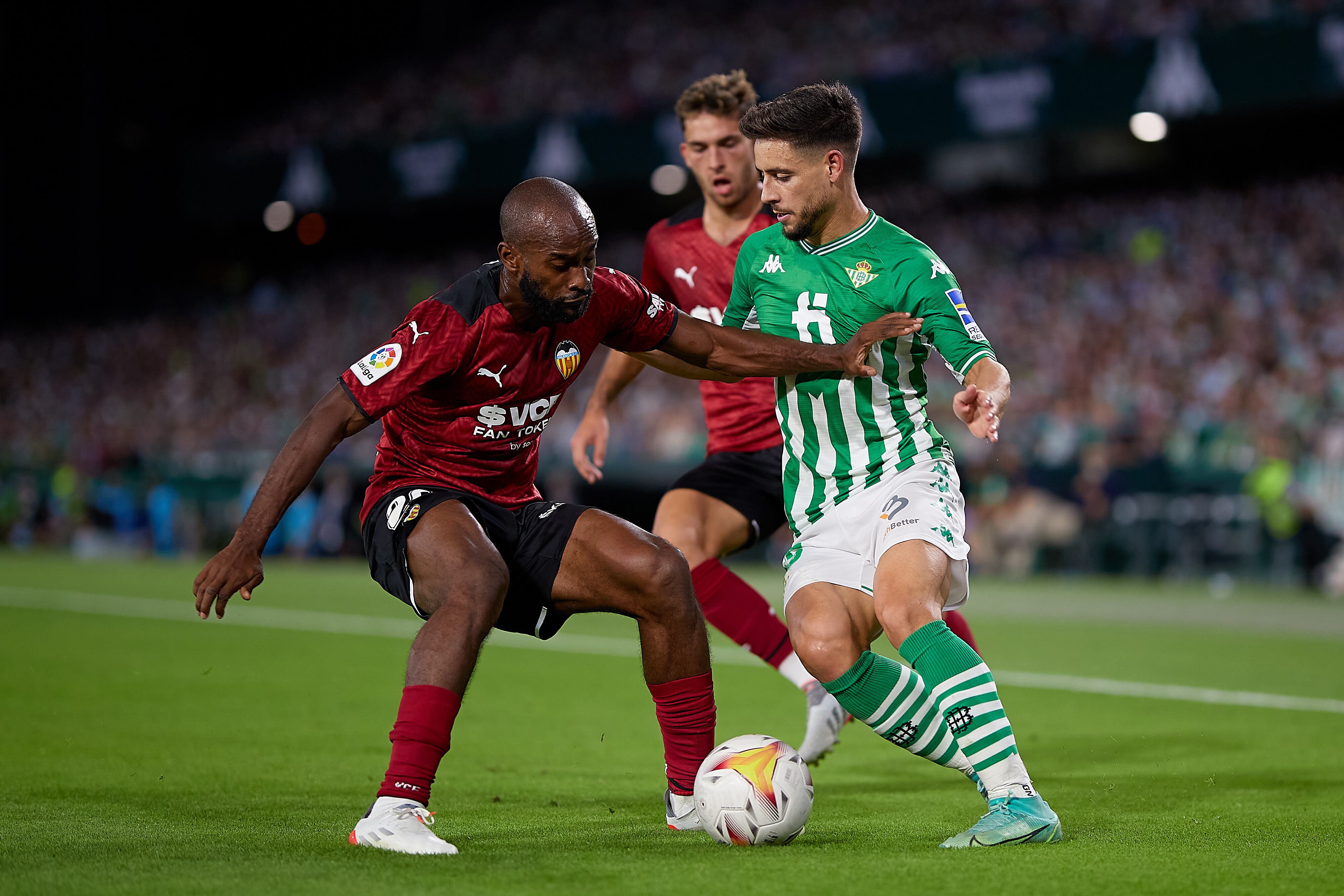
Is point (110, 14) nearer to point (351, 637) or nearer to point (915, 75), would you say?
point (915, 75)

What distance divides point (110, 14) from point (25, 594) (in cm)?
2464

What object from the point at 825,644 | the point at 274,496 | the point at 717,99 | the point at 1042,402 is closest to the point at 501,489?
the point at 274,496

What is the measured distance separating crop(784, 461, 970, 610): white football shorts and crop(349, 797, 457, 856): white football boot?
49.2 inches

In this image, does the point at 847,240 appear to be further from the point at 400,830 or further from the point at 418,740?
the point at 400,830

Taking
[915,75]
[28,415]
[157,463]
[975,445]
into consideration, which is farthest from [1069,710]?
[28,415]

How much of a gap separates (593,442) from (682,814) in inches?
84.7

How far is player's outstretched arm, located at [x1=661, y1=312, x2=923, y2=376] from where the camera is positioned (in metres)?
4.31

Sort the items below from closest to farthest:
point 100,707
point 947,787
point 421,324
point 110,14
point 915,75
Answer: point 421,324 → point 947,787 → point 100,707 → point 915,75 → point 110,14

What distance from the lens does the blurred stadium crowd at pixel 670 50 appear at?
2370 cm

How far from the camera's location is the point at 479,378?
424cm

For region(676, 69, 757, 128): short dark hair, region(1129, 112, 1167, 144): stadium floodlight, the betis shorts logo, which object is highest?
region(1129, 112, 1167, 144): stadium floodlight

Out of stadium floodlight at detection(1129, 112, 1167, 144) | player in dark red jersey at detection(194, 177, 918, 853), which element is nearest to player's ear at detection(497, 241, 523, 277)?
player in dark red jersey at detection(194, 177, 918, 853)

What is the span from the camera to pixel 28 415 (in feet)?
105

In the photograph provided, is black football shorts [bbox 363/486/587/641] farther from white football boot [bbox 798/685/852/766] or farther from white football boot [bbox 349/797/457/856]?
white football boot [bbox 798/685/852/766]
